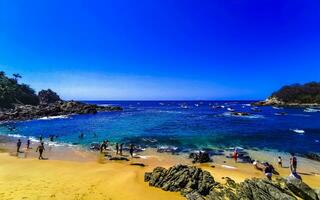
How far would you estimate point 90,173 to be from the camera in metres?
26.1

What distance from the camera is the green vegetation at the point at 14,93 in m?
118

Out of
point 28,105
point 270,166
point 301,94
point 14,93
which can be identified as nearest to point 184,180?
point 270,166

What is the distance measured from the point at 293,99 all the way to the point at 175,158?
510 feet

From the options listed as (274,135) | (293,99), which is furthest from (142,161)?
(293,99)

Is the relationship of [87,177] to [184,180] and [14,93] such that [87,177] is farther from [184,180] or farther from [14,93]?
[14,93]

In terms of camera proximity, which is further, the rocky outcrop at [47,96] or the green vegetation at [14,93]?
the rocky outcrop at [47,96]

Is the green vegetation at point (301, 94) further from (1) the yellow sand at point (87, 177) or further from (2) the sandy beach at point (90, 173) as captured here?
(1) the yellow sand at point (87, 177)

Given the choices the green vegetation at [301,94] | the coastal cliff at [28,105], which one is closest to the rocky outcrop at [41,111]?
the coastal cliff at [28,105]

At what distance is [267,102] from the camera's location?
183 m

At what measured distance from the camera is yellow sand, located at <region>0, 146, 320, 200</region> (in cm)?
1967

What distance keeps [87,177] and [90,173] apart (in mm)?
1616

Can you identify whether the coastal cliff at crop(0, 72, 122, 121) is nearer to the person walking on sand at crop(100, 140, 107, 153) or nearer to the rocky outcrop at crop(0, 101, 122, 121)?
the rocky outcrop at crop(0, 101, 122, 121)

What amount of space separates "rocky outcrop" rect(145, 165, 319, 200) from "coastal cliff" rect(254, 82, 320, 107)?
519ft

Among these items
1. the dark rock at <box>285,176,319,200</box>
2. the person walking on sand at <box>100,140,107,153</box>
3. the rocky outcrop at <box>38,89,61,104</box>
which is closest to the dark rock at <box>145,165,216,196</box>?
the dark rock at <box>285,176,319,200</box>
